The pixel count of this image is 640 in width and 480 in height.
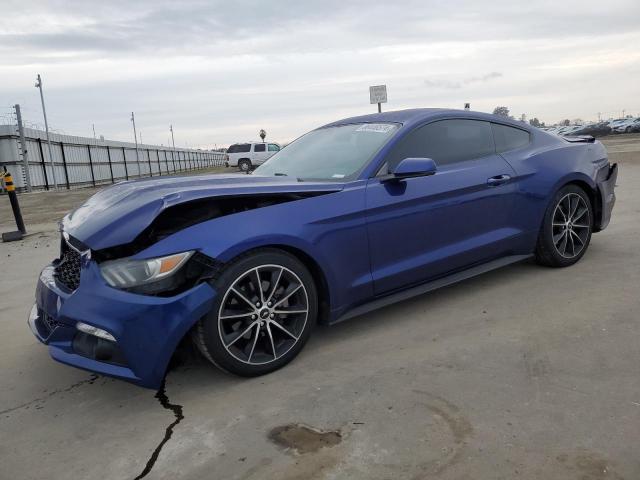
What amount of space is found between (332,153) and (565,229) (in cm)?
226

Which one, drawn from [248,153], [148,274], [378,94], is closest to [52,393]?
[148,274]

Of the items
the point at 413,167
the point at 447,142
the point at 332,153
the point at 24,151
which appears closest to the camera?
the point at 413,167

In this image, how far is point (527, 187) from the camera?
14.4ft

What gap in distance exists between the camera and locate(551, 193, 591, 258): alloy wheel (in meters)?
4.69

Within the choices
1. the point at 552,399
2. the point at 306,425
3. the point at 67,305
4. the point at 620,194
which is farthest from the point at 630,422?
the point at 620,194

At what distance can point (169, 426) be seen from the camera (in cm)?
Result: 269

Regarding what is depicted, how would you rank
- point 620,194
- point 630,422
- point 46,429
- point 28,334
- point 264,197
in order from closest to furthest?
point 630,422, point 46,429, point 264,197, point 28,334, point 620,194

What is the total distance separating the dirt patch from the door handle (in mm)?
2446

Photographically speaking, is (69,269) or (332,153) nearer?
(69,269)

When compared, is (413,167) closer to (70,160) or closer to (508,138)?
(508,138)

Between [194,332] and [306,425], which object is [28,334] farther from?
[306,425]

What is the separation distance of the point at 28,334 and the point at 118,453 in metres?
2.10

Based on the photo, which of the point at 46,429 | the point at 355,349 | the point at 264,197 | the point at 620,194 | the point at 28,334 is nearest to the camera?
the point at 46,429

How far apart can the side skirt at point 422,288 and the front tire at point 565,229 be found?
0.95ft
